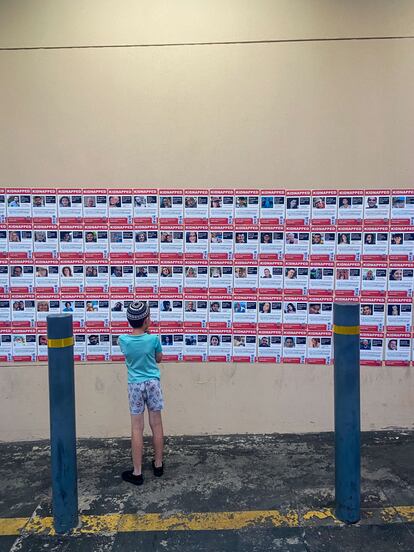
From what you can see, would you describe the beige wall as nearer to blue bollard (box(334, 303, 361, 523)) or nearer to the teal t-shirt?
the teal t-shirt

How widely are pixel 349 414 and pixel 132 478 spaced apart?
6.07 feet

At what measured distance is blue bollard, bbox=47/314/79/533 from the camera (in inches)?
125

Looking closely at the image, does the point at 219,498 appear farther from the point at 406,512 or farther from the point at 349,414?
the point at 406,512

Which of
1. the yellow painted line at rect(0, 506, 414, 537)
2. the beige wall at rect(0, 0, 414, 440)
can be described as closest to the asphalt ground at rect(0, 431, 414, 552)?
the yellow painted line at rect(0, 506, 414, 537)

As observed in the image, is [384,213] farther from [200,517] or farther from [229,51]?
[200,517]

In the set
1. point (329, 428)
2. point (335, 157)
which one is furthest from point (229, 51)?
point (329, 428)

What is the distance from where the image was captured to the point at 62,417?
320cm

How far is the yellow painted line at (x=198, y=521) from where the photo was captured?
10.7 ft

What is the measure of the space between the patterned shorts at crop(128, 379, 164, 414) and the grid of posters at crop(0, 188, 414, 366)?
79 centimetres

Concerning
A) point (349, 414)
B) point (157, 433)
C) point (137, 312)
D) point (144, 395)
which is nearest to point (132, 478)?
point (157, 433)

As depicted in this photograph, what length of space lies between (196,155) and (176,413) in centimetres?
255

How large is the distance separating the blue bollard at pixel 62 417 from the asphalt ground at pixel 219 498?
218 millimetres

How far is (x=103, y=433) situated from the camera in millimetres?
4723

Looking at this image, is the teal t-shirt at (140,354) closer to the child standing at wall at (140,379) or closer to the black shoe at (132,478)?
the child standing at wall at (140,379)
